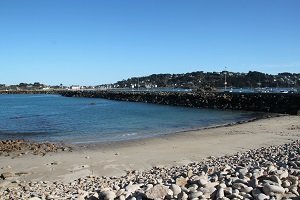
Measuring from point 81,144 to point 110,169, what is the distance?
301 inches

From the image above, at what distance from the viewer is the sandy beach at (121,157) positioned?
13.0 m

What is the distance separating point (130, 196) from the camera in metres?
7.06

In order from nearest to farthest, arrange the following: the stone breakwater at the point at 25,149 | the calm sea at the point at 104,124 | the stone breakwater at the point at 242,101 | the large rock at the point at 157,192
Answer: the large rock at the point at 157,192, the stone breakwater at the point at 25,149, the calm sea at the point at 104,124, the stone breakwater at the point at 242,101

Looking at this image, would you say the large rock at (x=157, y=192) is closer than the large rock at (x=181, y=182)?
Yes

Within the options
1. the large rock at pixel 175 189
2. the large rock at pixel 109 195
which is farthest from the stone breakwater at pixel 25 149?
the large rock at pixel 175 189

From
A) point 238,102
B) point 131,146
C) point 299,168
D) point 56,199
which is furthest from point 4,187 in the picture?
point 238,102

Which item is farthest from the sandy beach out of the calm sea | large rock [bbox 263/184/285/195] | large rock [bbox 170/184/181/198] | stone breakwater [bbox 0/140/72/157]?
large rock [bbox 263/184/285/195]

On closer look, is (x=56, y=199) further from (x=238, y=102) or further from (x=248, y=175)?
(x=238, y=102)

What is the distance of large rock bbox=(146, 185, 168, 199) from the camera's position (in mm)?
6793

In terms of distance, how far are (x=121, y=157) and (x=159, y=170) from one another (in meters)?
3.71

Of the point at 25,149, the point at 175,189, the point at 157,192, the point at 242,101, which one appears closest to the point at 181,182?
the point at 175,189

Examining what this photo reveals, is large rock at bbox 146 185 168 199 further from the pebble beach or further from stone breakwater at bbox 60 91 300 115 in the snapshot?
stone breakwater at bbox 60 91 300 115

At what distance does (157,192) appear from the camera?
6.86 metres

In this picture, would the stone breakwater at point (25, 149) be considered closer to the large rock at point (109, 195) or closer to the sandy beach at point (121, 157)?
the sandy beach at point (121, 157)
